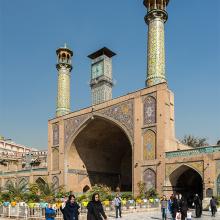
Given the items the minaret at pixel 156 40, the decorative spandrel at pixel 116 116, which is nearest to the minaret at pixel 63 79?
the decorative spandrel at pixel 116 116

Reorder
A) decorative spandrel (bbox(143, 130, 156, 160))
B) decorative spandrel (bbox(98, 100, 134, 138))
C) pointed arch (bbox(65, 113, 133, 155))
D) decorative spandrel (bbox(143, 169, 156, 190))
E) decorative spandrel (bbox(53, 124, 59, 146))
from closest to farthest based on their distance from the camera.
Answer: decorative spandrel (bbox(143, 169, 156, 190)) < decorative spandrel (bbox(143, 130, 156, 160)) < decorative spandrel (bbox(98, 100, 134, 138)) < pointed arch (bbox(65, 113, 133, 155)) < decorative spandrel (bbox(53, 124, 59, 146))

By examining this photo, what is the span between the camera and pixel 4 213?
50.1 feet

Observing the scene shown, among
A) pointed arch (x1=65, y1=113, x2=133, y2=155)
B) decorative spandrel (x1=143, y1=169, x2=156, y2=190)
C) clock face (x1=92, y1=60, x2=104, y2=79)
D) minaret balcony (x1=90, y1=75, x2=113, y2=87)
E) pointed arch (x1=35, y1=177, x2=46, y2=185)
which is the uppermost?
clock face (x1=92, y1=60, x2=104, y2=79)

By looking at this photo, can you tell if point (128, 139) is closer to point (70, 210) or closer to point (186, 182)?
point (186, 182)

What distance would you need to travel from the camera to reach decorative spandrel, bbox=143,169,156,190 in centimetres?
2260

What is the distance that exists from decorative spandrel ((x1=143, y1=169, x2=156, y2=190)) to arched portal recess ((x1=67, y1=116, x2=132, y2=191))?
6.61 m

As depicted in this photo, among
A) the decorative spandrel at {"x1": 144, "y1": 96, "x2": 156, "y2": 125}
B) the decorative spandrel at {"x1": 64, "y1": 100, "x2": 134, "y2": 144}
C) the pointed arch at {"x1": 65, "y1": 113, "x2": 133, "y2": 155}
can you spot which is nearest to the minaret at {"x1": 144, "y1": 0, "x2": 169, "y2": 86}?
the decorative spandrel at {"x1": 144, "y1": 96, "x2": 156, "y2": 125}

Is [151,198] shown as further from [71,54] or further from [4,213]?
[71,54]

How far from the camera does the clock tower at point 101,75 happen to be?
103 ft

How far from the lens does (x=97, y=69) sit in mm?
32375

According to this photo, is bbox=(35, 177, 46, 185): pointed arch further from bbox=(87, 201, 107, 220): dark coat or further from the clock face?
bbox=(87, 201, 107, 220): dark coat

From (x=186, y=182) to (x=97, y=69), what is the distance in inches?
564

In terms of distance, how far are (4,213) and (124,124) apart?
503 inches

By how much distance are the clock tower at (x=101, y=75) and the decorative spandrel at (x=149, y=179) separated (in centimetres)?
993
